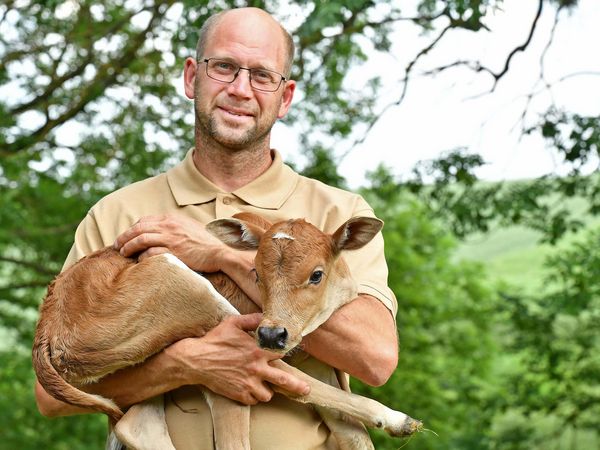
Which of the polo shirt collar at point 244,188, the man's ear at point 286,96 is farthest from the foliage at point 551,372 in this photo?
the polo shirt collar at point 244,188

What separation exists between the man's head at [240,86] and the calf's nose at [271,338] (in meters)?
1.23

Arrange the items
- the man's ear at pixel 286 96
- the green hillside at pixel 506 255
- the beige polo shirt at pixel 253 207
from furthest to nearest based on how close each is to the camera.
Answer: the green hillside at pixel 506 255 → the man's ear at pixel 286 96 → the beige polo shirt at pixel 253 207

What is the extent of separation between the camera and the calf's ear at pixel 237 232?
13.5 feet

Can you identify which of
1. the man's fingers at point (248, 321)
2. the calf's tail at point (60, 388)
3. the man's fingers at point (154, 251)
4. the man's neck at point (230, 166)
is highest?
the man's neck at point (230, 166)

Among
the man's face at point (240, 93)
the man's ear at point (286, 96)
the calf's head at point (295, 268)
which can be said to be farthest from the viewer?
the man's ear at point (286, 96)

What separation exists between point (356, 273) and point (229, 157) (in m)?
0.89

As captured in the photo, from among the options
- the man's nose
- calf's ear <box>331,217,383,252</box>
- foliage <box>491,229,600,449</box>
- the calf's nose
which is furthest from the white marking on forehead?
foliage <box>491,229,600,449</box>

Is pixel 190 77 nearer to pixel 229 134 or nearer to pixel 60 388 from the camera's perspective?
pixel 229 134

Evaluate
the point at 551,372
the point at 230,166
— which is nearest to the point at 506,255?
the point at 551,372

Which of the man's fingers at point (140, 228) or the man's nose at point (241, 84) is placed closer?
the man's fingers at point (140, 228)

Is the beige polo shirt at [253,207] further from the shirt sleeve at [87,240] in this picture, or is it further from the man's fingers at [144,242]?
the man's fingers at [144,242]

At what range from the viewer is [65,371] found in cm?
397

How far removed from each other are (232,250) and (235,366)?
21.9 inches

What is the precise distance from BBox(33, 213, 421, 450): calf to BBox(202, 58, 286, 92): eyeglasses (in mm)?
793
